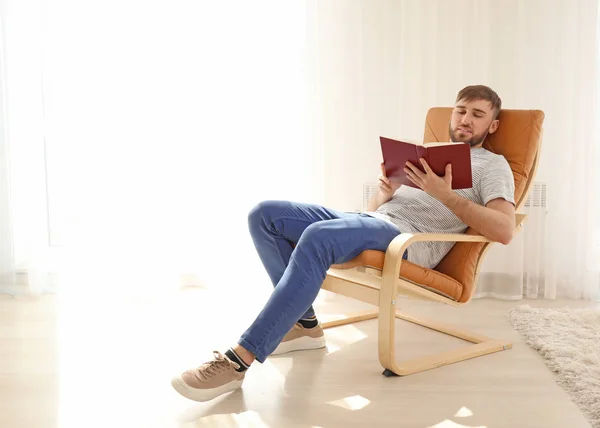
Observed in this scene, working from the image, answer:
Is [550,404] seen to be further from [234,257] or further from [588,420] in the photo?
[234,257]

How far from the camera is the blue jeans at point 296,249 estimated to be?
2.13 metres

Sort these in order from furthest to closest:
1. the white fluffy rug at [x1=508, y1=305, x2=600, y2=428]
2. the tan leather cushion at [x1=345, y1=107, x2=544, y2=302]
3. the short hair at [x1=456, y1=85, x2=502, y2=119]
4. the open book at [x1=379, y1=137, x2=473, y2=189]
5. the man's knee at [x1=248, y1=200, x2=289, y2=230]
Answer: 1. the short hair at [x1=456, y1=85, x2=502, y2=119]
2. the man's knee at [x1=248, y1=200, x2=289, y2=230]
3. the tan leather cushion at [x1=345, y1=107, x2=544, y2=302]
4. the open book at [x1=379, y1=137, x2=473, y2=189]
5. the white fluffy rug at [x1=508, y1=305, x2=600, y2=428]

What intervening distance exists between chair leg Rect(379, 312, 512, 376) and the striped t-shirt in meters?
0.33

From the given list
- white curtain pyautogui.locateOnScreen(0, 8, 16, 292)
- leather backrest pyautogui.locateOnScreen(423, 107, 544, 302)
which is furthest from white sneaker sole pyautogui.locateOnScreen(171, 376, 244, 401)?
white curtain pyautogui.locateOnScreen(0, 8, 16, 292)

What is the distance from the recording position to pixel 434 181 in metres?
2.40

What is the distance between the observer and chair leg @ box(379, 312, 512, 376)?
7.65 feet

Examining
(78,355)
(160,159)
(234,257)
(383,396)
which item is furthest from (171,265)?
(383,396)

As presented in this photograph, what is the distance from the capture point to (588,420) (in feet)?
6.65

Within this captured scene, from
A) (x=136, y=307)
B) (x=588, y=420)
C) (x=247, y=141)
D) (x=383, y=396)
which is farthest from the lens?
(x=247, y=141)

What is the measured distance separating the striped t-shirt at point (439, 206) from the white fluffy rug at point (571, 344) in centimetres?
55

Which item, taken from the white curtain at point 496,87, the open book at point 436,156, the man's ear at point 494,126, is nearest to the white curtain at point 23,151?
the white curtain at point 496,87

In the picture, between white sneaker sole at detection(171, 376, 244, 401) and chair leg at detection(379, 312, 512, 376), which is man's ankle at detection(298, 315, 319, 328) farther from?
white sneaker sole at detection(171, 376, 244, 401)

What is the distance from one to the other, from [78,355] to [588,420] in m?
1.81

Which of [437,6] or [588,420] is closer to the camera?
[588,420]
